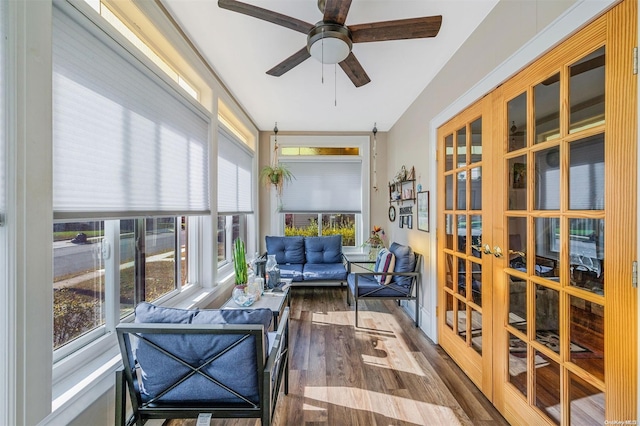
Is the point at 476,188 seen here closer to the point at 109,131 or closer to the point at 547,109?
the point at 547,109

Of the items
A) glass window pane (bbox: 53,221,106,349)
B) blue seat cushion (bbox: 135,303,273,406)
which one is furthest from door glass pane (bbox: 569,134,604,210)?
glass window pane (bbox: 53,221,106,349)

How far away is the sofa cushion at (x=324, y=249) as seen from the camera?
451 cm

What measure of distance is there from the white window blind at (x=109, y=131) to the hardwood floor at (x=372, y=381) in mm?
1484

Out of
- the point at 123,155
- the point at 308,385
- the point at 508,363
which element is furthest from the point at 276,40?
the point at 508,363

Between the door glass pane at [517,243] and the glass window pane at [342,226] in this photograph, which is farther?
the glass window pane at [342,226]

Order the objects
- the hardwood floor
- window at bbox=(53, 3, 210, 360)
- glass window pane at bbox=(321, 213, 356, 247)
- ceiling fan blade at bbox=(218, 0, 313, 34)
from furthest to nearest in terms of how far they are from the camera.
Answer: glass window pane at bbox=(321, 213, 356, 247) → the hardwood floor → ceiling fan blade at bbox=(218, 0, 313, 34) → window at bbox=(53, 3, 210, 360)

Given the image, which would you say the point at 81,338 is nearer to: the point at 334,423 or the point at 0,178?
the point at 0,178

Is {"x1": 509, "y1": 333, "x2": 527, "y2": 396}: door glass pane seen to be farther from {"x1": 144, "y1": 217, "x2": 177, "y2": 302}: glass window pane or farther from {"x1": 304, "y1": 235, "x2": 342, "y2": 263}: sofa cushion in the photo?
{"x1": 304, "y1": 235, "x2": 342, "y2": 263}: sofa cushion

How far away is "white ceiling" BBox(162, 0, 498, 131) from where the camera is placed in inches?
72.8

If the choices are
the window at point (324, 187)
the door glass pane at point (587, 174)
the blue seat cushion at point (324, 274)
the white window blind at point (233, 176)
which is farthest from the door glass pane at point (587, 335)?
the window at point (324, 187)

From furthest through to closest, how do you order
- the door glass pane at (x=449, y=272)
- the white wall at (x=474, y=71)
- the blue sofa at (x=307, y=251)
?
1. the blue sofa at (x=307, y=251)
2. the door glass pane at (x=449, y=272)
3. the white wall at (x=474, y=71)

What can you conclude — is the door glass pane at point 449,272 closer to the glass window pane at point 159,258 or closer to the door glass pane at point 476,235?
the door glass pane at point 476,235

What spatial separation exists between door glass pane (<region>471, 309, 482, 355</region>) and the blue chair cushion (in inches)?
110

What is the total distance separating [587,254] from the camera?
1246mm
